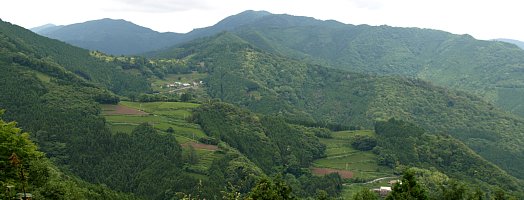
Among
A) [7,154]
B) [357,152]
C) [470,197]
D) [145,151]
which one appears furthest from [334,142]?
[7,154]

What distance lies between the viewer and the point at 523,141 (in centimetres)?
19488

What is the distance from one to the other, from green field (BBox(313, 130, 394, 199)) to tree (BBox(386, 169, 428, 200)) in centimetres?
6652

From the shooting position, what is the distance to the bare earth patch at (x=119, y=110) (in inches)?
5084

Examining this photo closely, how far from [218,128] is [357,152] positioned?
46.4 meters

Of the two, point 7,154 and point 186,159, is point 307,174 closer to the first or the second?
point 186,159

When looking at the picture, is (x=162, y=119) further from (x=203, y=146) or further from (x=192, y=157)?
(x=192, y=157)

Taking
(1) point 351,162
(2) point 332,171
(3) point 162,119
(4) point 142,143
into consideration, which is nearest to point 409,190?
(4) point 142,143

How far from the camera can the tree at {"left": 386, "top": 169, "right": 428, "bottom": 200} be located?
4378 cm

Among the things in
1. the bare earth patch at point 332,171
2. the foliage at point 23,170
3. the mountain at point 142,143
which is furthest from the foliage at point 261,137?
the foliage at point 23,170

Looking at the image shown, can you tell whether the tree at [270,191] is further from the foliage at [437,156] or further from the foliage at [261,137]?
the foliage at [437,156]

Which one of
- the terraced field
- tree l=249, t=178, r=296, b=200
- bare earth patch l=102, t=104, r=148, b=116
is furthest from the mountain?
tree l=249, t=178, r=296, b=200

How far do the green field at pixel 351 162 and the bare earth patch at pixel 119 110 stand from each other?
188 ft

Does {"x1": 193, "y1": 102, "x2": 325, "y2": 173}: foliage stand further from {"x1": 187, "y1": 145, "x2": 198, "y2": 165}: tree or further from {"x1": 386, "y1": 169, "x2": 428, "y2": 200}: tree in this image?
{"x1": 386, "y1": 169, "x2": 428, "y2": 200}: tree

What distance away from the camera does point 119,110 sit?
133 m
